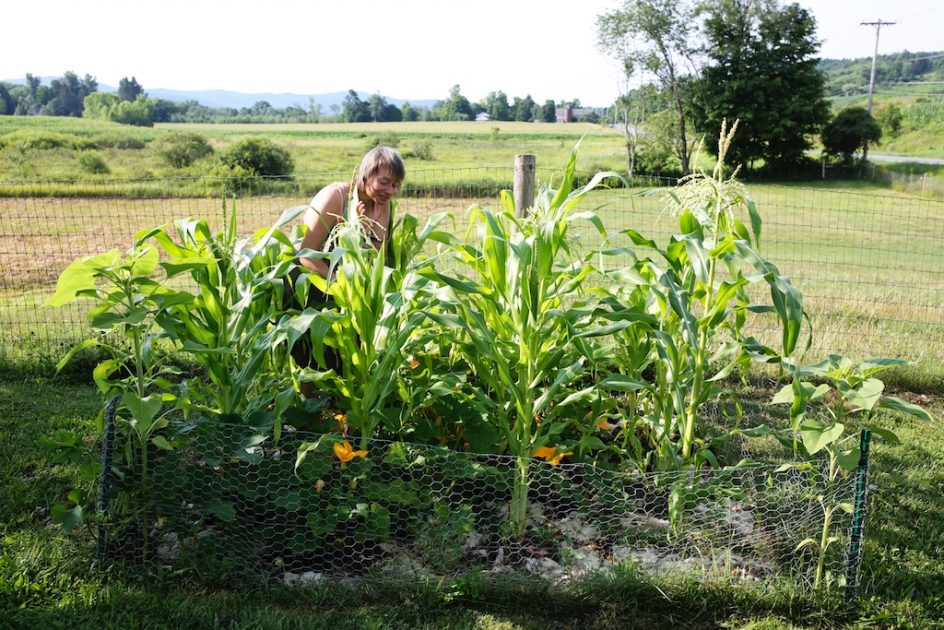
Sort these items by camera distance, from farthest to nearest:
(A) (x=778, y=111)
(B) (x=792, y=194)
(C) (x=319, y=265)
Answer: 1. (A) (x=778, y=111)
2. (B) (x=792, y=194)
3. (C) (x=319, y=265)

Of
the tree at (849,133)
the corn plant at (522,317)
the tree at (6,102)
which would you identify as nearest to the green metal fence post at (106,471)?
the corn plant at (522,317)

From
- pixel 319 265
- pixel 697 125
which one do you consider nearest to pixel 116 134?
pixel 697 125

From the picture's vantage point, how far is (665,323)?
11.2 feet

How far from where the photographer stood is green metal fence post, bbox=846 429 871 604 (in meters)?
2.93

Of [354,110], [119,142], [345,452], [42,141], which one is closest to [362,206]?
[345,452]

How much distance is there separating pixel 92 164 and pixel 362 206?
30901 millimetres

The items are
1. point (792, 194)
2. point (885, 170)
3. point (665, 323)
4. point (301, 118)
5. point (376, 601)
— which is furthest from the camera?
point (301, 118)

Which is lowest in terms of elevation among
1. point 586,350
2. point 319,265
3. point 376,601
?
point 376,601

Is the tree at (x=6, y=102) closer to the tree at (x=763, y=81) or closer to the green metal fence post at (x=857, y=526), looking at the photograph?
the tree at (x=763, y=81)

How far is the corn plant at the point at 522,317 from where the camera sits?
3086 mm

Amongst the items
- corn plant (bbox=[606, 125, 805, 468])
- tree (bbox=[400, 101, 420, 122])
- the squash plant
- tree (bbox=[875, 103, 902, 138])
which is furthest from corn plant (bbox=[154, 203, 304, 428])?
tree (bbox=[400, 101, 420, 122])

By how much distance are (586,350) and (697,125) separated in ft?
118

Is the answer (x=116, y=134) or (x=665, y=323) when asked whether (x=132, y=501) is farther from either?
(x=116, y=134)

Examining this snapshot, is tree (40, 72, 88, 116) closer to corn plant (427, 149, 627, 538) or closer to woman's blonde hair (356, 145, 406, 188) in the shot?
woman's blonde hair (356, 145, 406, 188)
